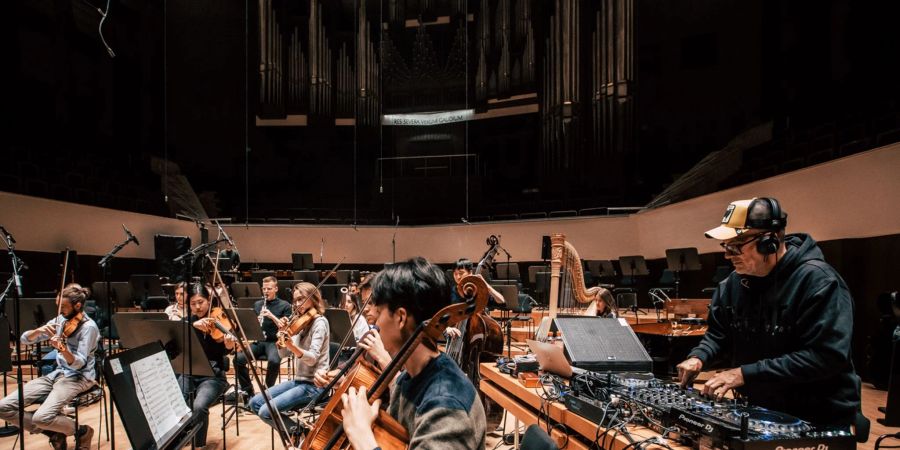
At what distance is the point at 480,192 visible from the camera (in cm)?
1343

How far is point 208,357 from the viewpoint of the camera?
4.69 meters

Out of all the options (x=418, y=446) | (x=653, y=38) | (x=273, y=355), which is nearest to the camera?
(x=418, y=446)

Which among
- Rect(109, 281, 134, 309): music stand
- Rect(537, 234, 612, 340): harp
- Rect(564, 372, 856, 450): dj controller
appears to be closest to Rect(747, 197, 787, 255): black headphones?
Rect(564, 372, 856, 450): dj controller

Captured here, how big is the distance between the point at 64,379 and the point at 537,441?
4538 mm

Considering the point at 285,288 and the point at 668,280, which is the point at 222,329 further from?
the point at 668,280

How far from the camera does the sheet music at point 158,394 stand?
213 centimetres

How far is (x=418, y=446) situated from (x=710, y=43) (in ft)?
36.1

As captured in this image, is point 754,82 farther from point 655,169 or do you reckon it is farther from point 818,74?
point 655,169

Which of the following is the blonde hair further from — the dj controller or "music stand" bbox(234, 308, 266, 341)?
the dj controller

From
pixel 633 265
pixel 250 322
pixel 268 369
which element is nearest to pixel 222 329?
pixel 250 322

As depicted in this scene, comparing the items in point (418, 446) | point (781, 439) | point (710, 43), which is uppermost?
point (710, 43)

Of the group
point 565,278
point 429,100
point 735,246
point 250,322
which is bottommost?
point 250,322

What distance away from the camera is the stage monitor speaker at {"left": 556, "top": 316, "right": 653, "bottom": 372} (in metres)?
2.61

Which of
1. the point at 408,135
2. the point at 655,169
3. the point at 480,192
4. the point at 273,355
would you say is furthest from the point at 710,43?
the point at 273,355
